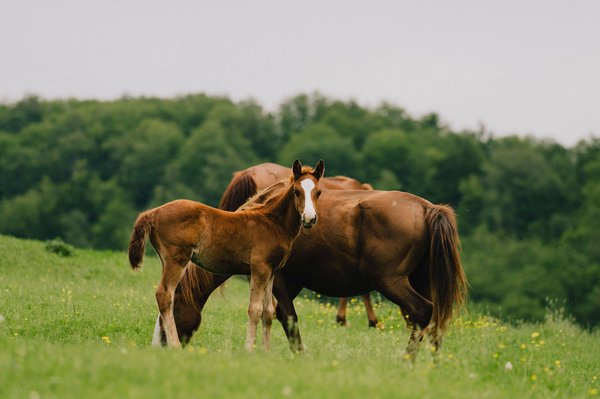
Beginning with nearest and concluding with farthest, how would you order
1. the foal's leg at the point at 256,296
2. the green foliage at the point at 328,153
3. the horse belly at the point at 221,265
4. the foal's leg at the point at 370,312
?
1. the foal's leg at the point at 256,296
2. the horse belly at the point at 221,265
3. the foal's leg at the point at 370,312
4. the green foliage at the point at 328,153

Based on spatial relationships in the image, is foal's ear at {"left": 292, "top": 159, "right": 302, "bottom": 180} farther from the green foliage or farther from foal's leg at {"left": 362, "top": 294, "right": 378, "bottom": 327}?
the green foliage

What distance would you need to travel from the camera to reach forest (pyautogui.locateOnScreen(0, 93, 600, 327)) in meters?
60.1

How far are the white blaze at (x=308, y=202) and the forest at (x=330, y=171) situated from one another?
150 feet

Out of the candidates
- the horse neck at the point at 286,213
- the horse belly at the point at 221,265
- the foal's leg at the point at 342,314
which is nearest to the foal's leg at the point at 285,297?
the horse belly at the point at 221,265

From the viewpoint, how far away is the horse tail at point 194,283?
1072 cm

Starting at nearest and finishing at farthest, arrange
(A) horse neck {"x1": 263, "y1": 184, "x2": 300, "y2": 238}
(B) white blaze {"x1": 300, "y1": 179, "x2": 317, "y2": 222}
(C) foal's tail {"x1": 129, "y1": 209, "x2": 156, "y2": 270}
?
(B) white blaze {"x1": 300, "y1": 179, "x2": 317, "y2": 222}, (C) foal's tail {"x1": 129, "y1": 209, "x2": 156, "y2": 270}, (A) horse neck {"x1": 263, "y1": 184, "x2": 300, "y2": 238}

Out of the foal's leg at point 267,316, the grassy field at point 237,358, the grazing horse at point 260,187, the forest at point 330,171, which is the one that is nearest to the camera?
the grassy field at point 237,358

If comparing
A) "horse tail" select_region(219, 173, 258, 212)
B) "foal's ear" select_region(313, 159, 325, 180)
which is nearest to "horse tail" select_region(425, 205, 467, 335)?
"foal's ear" select_region(313, 159, 325, 180)

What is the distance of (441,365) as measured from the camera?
8.70 metres

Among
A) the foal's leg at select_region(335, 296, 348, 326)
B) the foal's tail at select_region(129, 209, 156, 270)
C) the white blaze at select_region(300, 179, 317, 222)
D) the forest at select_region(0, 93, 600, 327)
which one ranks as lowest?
the forest at select_region(0, 93, 600, 327)

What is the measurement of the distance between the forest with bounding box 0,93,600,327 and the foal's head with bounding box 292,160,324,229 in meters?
45.6

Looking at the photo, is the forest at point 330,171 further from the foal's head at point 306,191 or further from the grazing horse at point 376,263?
the foal's head at point 306,191

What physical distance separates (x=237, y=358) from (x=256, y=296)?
1.79m

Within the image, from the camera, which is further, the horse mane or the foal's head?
the horse mane
